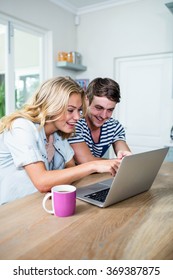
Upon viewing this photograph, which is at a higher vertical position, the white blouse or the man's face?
the man's face

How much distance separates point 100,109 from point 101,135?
0.21m

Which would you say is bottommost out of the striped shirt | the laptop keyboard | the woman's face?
the laptop keyboard

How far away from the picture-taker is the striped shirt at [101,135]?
169 centimetres

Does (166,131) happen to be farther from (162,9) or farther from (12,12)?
(12,12)

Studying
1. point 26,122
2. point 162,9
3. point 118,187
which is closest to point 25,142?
point 26,122

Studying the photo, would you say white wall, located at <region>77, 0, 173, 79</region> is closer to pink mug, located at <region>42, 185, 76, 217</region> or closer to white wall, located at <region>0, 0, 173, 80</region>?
white wall, located at <region>0, 0, 173, 80</region>

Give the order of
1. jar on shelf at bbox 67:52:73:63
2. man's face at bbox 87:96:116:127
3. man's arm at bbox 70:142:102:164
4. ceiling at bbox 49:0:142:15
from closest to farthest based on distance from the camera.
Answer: man's arm at bbox 70:142:102:164 < man's face at bbox 87:96:116:127 < ceiling at bbox 49:0:142:15 < jar on shelf at bbox 67:52:73:63

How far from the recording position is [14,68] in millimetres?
3328

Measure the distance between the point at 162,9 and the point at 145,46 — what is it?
0.49m

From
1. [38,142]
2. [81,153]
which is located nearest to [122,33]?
[81,153]

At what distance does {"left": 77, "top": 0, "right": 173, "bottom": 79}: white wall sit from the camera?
11.4ft

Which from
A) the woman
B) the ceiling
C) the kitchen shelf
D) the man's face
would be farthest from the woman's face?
the ceiling

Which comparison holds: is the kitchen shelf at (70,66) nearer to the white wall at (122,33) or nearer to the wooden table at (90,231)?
the white wall at (122,33)

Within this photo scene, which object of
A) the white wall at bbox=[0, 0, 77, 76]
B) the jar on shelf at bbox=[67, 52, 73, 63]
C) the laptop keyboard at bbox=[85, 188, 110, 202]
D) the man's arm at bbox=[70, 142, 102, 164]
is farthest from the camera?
the jar on shelf at bbox=[67, 52, 73, 63]
